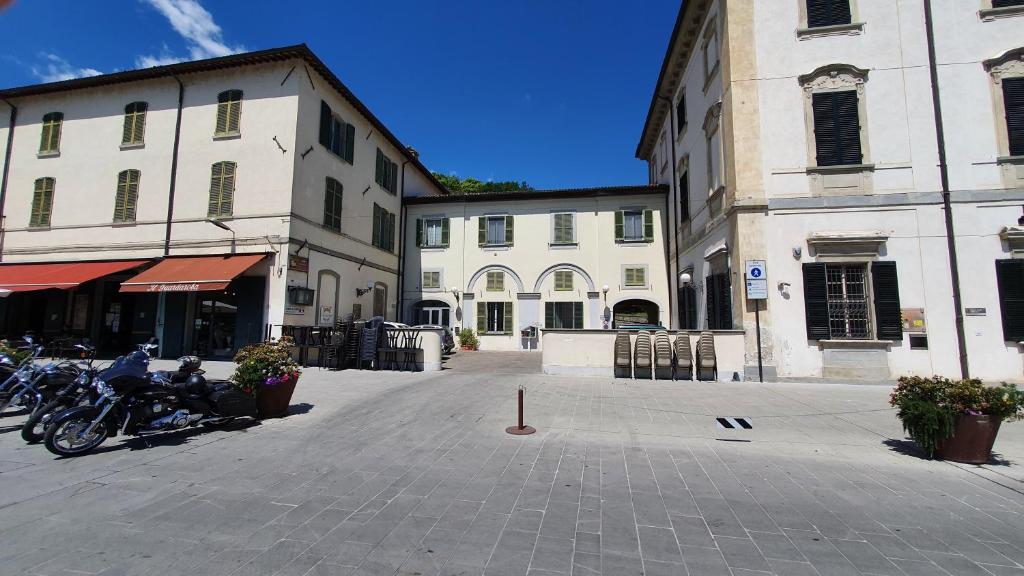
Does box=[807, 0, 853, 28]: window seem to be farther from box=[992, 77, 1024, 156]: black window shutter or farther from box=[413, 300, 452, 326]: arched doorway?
box=[413, 300, 452, 326]: arched doorway

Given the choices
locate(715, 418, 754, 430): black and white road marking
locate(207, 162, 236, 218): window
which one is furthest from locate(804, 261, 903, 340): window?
locate(207, 162, 236, 218): window

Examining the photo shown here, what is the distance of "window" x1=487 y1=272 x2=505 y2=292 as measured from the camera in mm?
20828

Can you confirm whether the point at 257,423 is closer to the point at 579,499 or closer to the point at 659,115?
the point at 579,499

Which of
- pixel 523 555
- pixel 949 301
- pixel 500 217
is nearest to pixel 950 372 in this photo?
pixel 949 301

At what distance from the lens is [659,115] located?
64.4 ft

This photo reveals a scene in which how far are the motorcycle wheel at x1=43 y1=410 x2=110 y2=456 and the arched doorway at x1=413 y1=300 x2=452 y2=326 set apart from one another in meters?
16.3

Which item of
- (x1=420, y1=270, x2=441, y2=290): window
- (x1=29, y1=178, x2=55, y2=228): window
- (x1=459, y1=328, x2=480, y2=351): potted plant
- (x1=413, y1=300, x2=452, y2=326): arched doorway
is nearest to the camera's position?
(x1=29, y1=178, x2=55, y2=228): window

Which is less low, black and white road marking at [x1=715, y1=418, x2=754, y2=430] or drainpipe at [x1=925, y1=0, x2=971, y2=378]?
drainpipe at [x1=925, y1=0, x2=971, y2=378]

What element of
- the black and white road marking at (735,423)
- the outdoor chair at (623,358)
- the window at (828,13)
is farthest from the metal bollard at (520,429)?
the window at (828,13)

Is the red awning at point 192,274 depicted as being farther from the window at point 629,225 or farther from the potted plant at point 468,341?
the window at point 629,225

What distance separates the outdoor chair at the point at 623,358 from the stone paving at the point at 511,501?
4405 mm

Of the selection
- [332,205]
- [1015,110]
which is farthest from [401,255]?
[1015,110]

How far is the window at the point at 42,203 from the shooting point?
1627 centimetres

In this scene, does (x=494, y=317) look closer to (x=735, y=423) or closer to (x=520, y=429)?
(x=520, y=429)
